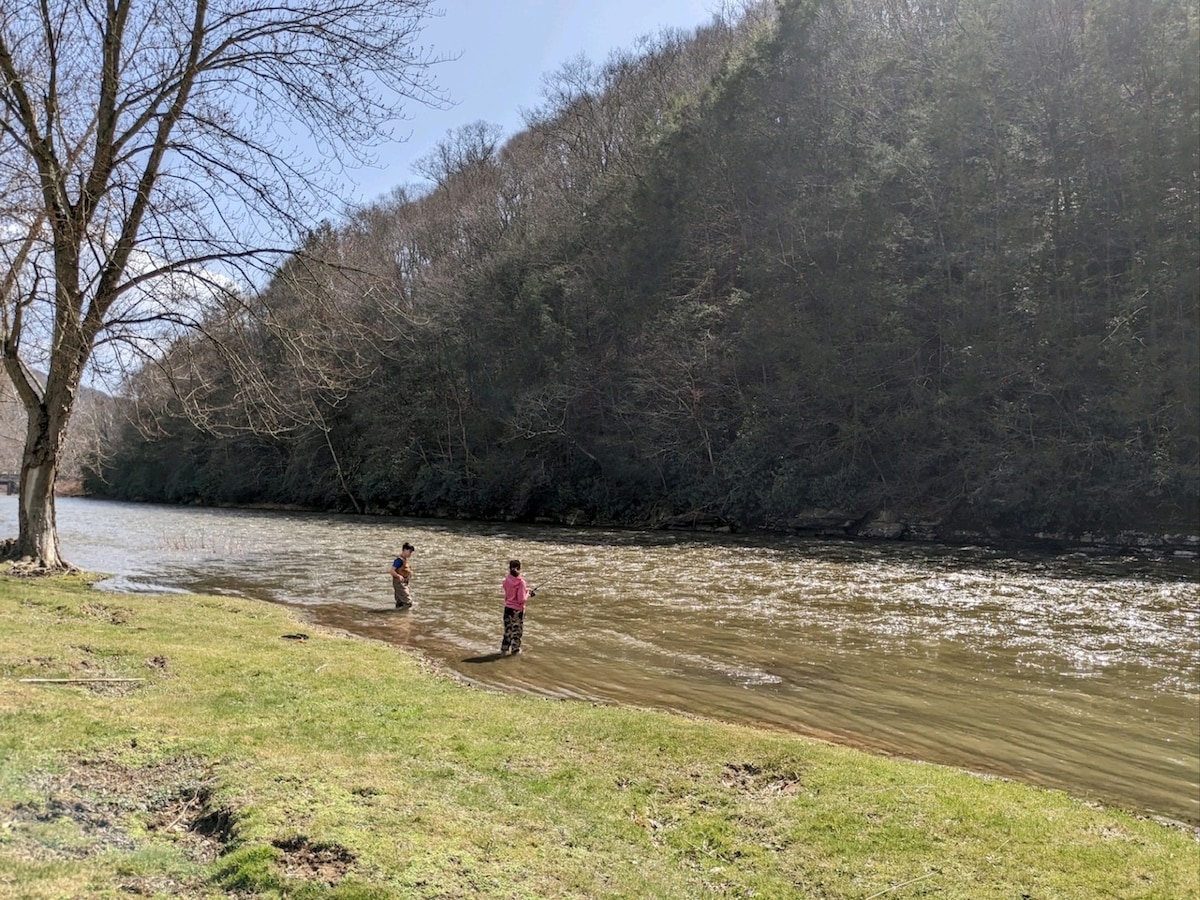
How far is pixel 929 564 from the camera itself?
2203cm

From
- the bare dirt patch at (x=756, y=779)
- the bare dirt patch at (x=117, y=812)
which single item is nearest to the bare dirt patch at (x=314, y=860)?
the bare dirt patch at (x=117, y=812)

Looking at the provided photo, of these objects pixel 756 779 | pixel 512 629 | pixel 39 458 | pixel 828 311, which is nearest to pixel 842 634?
pixel 512 629

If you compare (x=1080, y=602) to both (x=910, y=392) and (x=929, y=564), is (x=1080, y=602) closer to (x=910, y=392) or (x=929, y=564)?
(x=929, y=564)

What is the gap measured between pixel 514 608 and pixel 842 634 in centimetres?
544

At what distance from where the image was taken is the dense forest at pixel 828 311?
85.5 feet

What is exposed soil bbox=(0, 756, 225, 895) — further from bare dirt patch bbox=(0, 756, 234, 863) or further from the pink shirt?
the pink shirt

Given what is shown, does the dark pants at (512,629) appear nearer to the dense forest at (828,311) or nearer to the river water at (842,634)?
the river water at (842,634)

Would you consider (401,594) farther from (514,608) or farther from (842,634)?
(842,634)

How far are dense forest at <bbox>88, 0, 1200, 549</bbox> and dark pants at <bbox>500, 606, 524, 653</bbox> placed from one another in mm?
4535

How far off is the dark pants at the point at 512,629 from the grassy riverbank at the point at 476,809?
345 cm

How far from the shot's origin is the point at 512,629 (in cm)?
Answer: 1160

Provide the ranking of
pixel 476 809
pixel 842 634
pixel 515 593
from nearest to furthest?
pixel 476 809
pixel 515 593
pixel 842 634

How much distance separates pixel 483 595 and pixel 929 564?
12.2m

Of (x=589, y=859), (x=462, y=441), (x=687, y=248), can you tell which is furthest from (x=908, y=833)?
(x=462, y=441)
